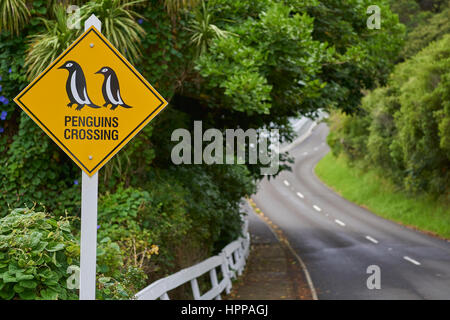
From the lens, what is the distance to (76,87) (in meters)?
3.78

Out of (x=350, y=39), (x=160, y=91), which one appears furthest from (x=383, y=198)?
(x=160, y=91)

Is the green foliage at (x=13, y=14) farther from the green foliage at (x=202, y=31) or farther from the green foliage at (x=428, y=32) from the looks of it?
the green foliage at (x=428, y=32)

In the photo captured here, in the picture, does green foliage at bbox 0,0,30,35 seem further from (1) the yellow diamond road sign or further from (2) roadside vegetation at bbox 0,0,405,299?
(1) the yellow diamond road sign

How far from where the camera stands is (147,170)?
10773 millimetres

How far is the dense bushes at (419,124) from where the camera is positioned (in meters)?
24.5

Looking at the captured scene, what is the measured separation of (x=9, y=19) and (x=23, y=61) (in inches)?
28.4

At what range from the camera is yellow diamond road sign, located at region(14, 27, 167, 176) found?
12.3 ft

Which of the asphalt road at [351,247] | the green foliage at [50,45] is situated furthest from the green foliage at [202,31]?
A: the asphalt road at [351,247]

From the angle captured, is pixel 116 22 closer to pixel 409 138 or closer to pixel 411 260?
pixel 411 260

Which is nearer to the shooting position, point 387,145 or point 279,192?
point 387,145

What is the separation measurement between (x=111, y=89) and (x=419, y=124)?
80.5ft

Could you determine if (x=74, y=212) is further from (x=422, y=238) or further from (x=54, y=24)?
(x=422, y=238)

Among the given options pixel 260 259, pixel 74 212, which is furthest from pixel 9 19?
pixel 260 259

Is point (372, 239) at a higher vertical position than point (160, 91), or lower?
lower
